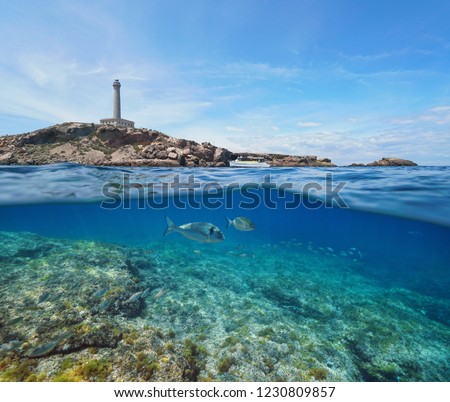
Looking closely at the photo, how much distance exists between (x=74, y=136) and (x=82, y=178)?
48602mm

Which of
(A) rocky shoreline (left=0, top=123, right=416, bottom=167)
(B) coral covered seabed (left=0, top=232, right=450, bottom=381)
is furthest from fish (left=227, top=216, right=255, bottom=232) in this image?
(A) rocky shoreline (left=0, top=123, right=416, bottom=167)

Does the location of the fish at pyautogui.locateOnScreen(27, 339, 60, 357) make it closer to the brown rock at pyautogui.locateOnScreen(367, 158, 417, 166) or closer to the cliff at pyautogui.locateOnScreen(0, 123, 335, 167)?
the cliff at pyautogui.locateOnScreen(0, 123, 335, 167)

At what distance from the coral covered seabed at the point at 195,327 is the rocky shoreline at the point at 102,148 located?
32625 millimetres

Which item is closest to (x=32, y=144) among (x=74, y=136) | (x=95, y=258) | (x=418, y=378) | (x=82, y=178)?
(x=74, y=136)

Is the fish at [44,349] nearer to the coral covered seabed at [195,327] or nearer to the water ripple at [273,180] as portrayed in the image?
the coral covered seabed at [195,327]

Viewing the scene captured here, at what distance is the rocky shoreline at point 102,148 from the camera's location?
1810 inches

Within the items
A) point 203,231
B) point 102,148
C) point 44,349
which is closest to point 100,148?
point 102,148

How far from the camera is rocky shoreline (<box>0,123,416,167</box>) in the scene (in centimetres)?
4597

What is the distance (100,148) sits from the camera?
2062 inches

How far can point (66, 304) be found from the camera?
23.6 ft

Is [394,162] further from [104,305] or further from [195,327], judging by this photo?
[104,305]

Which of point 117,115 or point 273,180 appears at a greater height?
point 117,115

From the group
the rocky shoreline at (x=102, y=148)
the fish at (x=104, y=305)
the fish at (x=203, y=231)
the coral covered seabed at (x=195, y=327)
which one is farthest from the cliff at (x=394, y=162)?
the fish at (x=104, y=305)

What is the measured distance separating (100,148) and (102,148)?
1.29 feet
